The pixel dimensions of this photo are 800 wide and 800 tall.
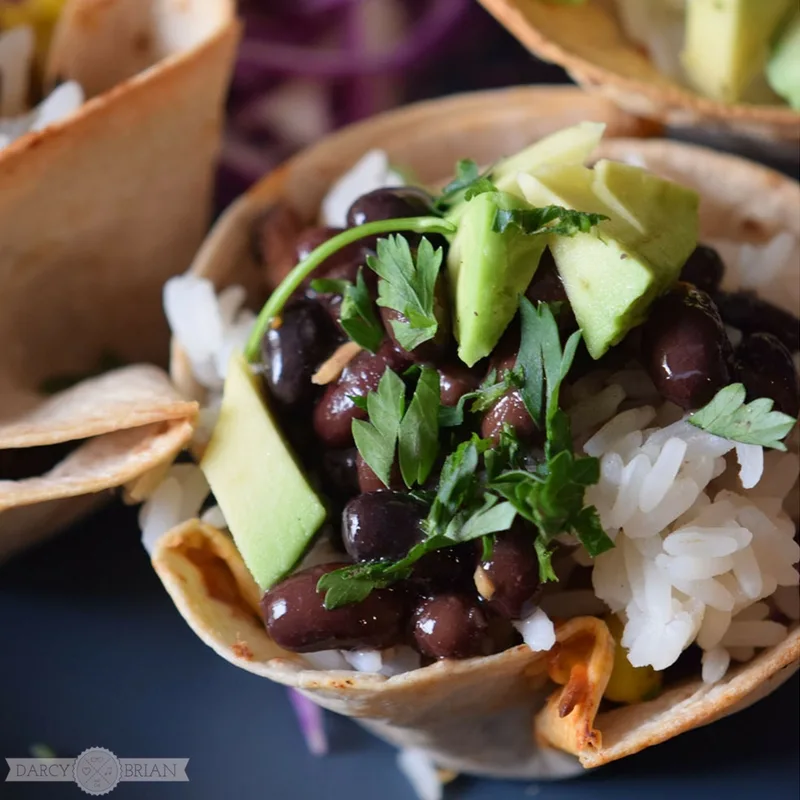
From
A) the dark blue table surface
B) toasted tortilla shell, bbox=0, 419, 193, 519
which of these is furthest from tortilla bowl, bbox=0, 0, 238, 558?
the dark blue table surface

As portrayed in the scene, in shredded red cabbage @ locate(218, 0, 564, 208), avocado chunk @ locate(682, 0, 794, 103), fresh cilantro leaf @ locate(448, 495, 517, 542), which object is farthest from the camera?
shredded red cabbage @ locate(218, 0, 564, 208)

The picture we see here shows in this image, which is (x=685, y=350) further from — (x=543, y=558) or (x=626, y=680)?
(x=626, y=680)

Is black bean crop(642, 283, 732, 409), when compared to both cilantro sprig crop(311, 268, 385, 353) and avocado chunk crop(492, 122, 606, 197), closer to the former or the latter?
avocado chunk crop(492, 122, 606, 197)

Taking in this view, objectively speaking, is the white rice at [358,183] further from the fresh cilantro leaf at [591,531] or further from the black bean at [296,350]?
the fresh cilantro leaf at [591,531]

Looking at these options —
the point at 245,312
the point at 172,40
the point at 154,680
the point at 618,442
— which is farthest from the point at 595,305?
the point at 172,40

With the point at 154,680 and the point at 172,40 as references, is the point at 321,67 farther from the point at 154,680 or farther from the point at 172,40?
the point at 154,680

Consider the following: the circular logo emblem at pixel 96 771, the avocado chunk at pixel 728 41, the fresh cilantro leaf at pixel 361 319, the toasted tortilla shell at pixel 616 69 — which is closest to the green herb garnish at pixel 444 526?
the fresh cilantro leaf at pixel 361 319
